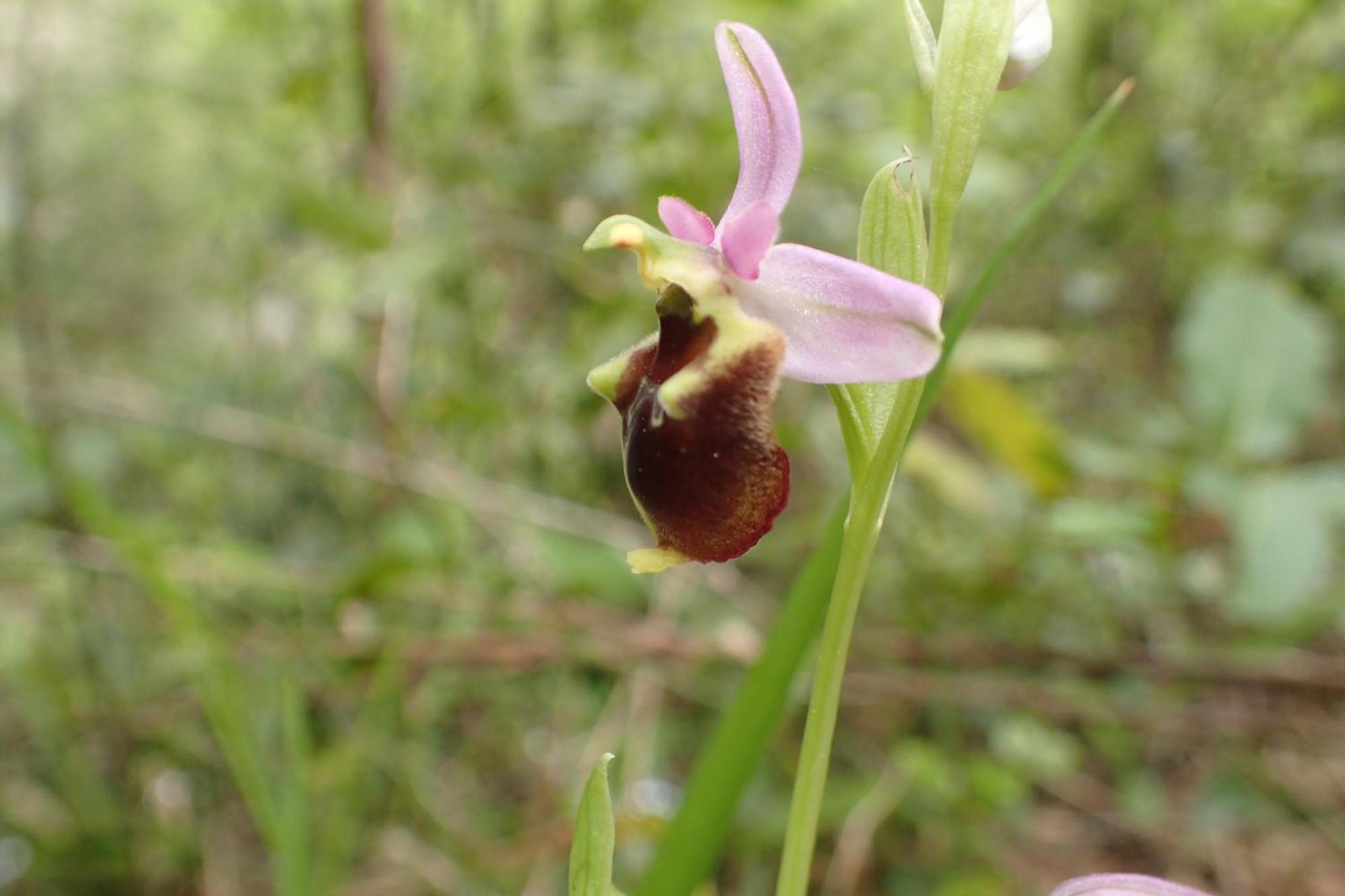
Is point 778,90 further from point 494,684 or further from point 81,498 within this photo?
point 494,684

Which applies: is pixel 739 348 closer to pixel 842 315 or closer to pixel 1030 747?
pixel 842 315

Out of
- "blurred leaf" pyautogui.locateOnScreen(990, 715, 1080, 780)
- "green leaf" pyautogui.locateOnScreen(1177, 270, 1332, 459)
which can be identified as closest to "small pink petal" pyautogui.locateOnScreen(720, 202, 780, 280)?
"green leaf" pyautogui.locateOnScreen(1177, 270, 1332, 459)

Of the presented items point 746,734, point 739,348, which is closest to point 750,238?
point 739,348

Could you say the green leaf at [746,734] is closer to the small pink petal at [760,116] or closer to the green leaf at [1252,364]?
the small pink petal at [760,116]

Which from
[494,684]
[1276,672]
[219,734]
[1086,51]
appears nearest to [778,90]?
[219,734]

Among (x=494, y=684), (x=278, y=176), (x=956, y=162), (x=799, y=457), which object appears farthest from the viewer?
(x=799, y=457)

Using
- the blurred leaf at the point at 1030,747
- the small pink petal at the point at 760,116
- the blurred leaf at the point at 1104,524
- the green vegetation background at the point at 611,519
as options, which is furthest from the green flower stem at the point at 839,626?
the blurred leaf at the point at 1030,747
